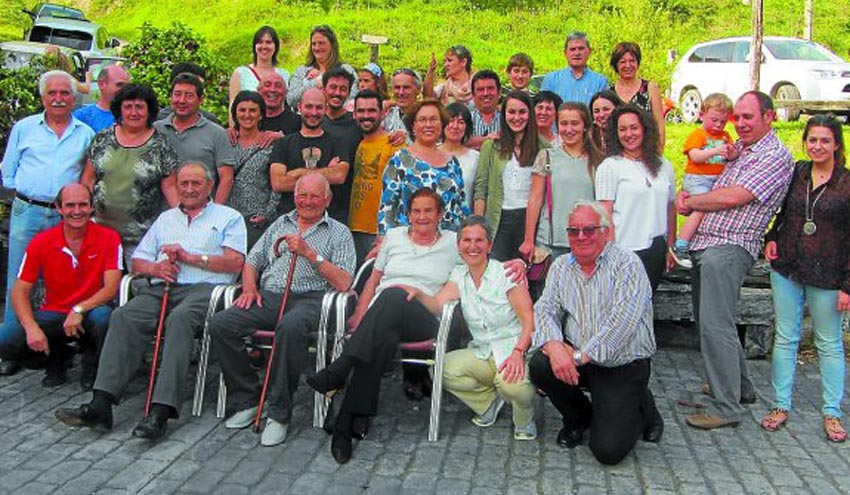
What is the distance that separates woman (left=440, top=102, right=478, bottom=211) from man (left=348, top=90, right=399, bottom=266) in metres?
0.39

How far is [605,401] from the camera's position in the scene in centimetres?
497

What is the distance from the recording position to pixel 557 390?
16.7ft

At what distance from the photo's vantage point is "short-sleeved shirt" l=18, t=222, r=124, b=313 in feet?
19.3

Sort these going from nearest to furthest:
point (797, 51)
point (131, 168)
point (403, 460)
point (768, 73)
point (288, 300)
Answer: point (403, 460), point (288, 300), point (131, 168), point (768, 73), point (797, 51)

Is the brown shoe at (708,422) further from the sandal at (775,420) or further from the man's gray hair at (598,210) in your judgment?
the man's gray hair at (598,210)

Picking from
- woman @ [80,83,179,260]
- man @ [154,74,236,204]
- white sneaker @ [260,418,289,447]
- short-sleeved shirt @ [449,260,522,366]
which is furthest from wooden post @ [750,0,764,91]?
white sneaker @ [260,418,289,447]

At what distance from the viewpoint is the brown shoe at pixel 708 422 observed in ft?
17.8

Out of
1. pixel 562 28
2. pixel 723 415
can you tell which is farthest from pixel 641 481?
pixel 562 28

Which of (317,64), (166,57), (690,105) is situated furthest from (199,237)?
(690,105)

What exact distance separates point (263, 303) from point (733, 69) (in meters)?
15.4

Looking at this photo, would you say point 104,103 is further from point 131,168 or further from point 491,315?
point 491,315

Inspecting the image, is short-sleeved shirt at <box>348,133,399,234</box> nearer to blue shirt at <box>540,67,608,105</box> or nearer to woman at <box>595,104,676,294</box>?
woman at <box>595,104,676,294</box>

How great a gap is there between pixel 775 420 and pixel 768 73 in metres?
14.0

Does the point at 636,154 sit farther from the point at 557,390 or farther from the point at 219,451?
the point at 219,451
